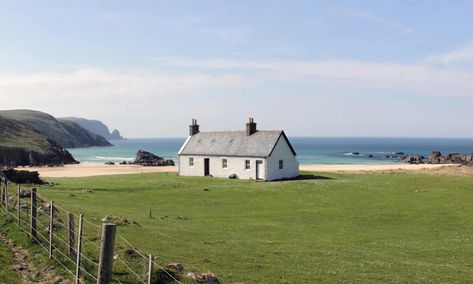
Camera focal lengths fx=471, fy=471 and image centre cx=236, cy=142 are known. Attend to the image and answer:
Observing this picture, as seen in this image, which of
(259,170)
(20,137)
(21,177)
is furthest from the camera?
(20,137)

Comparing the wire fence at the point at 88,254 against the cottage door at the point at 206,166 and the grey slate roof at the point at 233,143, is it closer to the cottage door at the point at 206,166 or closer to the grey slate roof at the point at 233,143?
the grey slate roof at the point at 233,143

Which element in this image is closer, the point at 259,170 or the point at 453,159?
the point at 259,170

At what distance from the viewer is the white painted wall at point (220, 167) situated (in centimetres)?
6506

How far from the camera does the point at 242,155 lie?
217 feet

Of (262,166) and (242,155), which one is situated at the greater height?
(242,155)

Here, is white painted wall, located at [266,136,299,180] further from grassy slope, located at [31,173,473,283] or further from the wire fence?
the wire fence

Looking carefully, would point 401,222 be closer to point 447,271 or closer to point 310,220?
point 310,220

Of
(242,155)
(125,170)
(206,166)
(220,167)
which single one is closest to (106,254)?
(242,155)

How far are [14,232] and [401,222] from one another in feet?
80.2

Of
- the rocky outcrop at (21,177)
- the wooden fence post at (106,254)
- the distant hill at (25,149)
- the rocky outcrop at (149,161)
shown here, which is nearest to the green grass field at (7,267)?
the wooden fence post at (106,254)

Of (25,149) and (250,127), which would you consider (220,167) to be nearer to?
(250,127)

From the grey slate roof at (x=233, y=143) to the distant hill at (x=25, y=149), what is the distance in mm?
65272

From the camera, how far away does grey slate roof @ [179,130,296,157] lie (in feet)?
216

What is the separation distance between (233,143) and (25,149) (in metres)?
82.3
